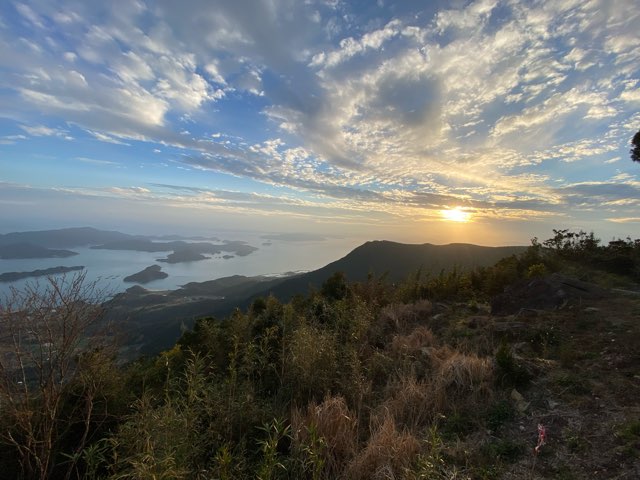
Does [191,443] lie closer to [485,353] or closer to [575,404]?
[575,404]

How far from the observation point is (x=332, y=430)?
3.47 metres

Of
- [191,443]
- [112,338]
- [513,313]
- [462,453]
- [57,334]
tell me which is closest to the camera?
[191,443]

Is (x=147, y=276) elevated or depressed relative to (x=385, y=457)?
depressed

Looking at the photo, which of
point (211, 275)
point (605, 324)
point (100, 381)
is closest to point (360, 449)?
point (100, 381)

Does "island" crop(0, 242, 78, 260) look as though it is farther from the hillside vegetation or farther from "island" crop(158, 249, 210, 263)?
the hillside vegetation

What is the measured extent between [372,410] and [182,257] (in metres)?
200

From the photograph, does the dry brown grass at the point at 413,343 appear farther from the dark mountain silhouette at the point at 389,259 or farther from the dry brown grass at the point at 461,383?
the dark mountain silhouette at the point at 389,259

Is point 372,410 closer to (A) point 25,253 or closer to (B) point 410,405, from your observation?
(B) point 410,405

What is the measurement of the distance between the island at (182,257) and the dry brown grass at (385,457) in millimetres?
192806

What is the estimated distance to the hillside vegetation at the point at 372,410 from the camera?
2.77 meters

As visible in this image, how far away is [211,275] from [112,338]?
5953 inches

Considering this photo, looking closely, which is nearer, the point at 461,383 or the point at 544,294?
the point at 461,383

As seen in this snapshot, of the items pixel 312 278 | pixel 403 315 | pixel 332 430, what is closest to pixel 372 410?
pixel 332 430

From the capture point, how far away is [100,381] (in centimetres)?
389
